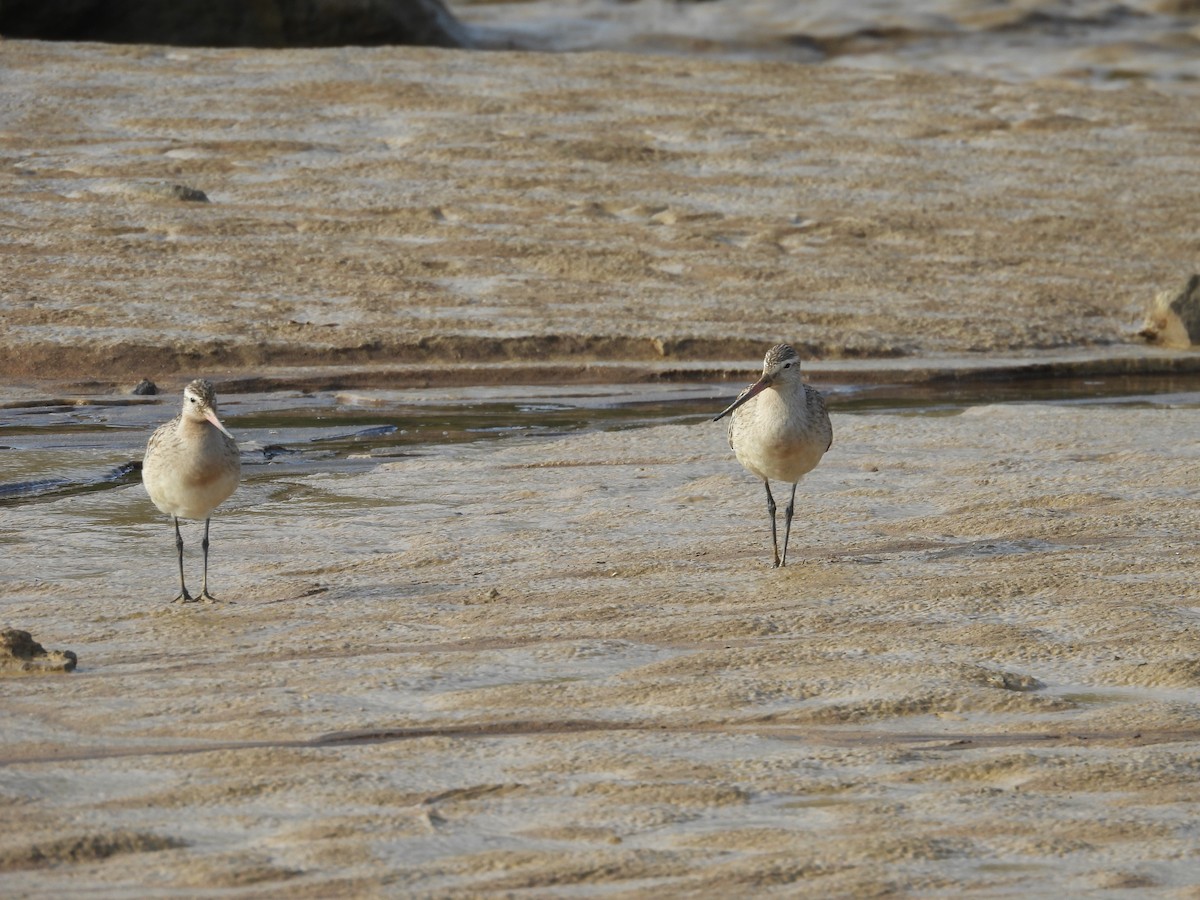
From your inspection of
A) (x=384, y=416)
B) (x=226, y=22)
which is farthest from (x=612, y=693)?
(x=226, y=22)

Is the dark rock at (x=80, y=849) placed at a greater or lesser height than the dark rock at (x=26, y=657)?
greater

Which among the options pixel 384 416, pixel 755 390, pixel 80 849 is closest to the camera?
pixel 80 849

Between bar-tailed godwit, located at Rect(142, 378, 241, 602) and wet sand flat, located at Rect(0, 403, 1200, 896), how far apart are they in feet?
1.10

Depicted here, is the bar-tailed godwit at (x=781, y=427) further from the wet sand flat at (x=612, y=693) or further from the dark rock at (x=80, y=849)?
the dark rock at (x=80, y=849)

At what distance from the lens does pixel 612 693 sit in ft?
19.5

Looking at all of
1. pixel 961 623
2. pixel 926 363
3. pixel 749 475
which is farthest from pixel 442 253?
pixel 961 623

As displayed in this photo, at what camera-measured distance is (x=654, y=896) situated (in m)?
4.38

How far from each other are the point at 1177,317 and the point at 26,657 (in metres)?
11.1

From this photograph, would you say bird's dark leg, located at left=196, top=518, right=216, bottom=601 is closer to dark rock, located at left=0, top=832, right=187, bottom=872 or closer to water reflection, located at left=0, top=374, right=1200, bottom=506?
water reflection, located at left=0, top=374, right=1200, bottom=506

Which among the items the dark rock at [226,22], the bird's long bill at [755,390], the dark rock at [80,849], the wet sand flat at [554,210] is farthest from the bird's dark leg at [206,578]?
the dark rock at [226,22]

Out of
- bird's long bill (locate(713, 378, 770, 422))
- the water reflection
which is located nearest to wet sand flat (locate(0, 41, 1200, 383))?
the water reflection

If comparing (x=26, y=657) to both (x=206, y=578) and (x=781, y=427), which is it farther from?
(x=781, y=427)

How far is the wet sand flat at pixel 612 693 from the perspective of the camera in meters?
4.63

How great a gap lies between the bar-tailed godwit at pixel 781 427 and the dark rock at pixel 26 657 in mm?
3129
